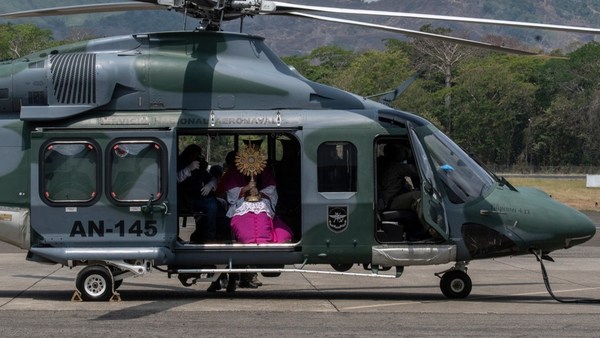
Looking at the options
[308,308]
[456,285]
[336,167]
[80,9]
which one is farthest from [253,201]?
[80,9]

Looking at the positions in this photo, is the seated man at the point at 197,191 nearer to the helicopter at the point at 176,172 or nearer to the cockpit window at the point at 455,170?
the helicopter at the point at 176,172

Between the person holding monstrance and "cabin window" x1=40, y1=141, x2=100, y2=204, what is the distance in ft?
5.74

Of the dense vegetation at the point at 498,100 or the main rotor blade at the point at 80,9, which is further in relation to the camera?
the dense vegetation at the point at 498,100

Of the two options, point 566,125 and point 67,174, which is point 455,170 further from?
point 566,125

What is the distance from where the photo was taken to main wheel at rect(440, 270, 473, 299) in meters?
14.2

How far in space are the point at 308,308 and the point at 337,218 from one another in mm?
1332

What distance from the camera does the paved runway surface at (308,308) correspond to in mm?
11102

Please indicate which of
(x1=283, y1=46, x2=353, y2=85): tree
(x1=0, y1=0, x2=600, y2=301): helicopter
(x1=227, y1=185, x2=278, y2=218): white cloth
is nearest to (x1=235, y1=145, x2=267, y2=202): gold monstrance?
(x1=227, y1=185, x2=278, y2=218): white cloth

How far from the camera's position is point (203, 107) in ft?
45.1

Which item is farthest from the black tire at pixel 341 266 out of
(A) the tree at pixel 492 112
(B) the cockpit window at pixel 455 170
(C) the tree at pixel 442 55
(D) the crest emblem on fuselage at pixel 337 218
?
(C) the tree at pixel 442 55

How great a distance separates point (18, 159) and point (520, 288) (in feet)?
23.8

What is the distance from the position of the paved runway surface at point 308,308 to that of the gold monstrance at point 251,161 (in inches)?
64.0

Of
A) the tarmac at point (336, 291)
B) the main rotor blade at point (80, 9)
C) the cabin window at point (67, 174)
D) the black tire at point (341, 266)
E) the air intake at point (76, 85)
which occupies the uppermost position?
the main rotor blade at point (80, 9)

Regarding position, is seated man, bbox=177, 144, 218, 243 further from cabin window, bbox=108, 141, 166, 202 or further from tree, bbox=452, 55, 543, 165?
tree, bbox=452, 55, 543, 165
